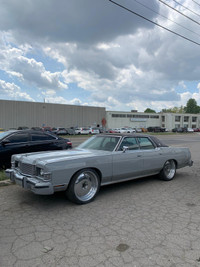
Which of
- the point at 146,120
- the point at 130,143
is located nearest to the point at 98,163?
the point at 130,143

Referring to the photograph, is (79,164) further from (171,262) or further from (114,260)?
(171,262)

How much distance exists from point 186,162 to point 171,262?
473 cm

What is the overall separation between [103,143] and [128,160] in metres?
0.78

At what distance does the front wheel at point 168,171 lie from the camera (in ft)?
20.1

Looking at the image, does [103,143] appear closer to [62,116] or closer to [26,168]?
[26,168]

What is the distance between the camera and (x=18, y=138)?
7258 millimetres

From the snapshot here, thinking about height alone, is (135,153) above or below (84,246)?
above

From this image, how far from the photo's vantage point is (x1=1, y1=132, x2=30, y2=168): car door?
6.78 m

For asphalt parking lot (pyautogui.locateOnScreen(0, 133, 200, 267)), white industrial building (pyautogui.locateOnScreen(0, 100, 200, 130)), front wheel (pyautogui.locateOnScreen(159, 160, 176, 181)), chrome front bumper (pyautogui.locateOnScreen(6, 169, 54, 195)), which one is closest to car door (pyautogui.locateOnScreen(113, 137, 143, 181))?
asphalt parking lot (pyautogui.locateOnScreen(0, 133, 200, 267))

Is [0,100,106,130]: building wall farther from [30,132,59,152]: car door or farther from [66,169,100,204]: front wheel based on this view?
[66,169,100,204]: front wheel

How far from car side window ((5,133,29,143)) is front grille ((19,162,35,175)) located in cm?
291

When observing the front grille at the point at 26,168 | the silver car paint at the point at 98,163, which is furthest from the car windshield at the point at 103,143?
the front grille at the point at 26,168

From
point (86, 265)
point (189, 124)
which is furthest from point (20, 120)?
point (189, 124)

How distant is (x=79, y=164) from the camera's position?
416 cm
